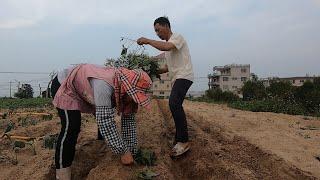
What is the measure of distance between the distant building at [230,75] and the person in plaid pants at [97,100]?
168ft

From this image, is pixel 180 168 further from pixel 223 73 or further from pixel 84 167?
pixel 223 73

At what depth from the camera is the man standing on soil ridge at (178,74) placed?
4.95m

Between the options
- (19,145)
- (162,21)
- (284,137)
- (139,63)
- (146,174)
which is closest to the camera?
(146,174)

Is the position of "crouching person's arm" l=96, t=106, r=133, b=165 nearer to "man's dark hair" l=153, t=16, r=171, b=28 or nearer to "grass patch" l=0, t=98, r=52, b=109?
"man's dark hair" l=153, t=16, r=171, b=28

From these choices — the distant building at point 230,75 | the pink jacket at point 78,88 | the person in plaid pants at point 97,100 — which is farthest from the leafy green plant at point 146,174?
the distant building at point 230,75

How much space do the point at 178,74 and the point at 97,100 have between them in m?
1.24

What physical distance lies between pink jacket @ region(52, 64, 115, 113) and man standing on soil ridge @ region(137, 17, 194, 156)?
36.1 inches

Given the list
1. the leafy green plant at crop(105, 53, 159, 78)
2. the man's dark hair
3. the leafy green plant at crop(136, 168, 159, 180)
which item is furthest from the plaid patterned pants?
the leafy green plant at crop(105, 53, 159, 78)

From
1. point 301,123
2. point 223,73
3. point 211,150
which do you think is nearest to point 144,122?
point 211,150

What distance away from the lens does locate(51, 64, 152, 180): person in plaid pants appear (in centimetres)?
405

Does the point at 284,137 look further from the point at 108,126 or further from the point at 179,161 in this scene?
the point at 108,126

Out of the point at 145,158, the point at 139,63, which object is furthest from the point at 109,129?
the point at 139,63

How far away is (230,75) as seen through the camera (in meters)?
60.7

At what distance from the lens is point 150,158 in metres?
4.58
